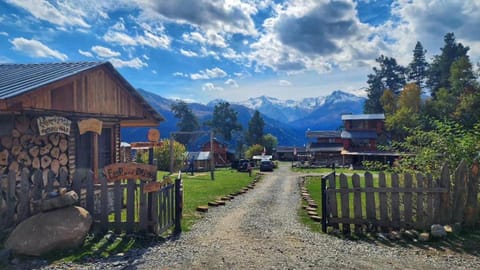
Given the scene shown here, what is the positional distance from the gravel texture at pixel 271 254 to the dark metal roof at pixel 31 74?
13.9 feet

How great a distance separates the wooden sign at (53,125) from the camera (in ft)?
29.1

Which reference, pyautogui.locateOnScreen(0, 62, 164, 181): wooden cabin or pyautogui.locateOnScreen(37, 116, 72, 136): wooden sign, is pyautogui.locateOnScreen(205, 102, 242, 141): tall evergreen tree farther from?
pyautogui.locateOnScreen(37, 116, 72, 136): wooden sign

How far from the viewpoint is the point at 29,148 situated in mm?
8820

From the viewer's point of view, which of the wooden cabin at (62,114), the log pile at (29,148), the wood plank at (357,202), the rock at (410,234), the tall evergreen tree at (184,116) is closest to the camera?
the rock at (410,234)

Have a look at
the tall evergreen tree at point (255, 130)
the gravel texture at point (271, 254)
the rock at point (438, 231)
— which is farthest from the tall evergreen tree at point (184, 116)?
the rock at point (438, 231)

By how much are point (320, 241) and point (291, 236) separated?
710mm

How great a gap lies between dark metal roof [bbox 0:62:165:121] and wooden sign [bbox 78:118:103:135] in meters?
1.69

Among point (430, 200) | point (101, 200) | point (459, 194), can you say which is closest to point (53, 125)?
point (101, 200)

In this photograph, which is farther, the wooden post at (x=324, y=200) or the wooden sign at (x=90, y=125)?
the wooden sign at (x=90, y=125)

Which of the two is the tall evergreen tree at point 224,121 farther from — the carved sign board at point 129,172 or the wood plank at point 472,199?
the wood plank at point 472,199

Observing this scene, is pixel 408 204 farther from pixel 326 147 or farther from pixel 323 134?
pixel 323 134

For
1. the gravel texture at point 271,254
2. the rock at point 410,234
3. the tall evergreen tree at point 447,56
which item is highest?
the tall evergreen tree at point 447,56

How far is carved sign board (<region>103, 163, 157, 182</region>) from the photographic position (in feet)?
25.3

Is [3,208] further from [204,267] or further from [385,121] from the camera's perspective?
[385,121]
